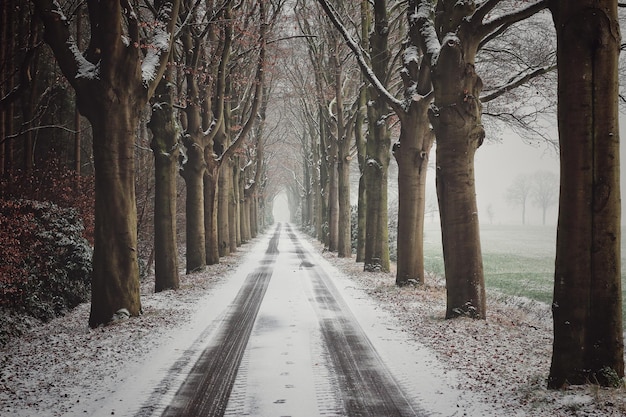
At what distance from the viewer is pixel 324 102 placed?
25.6m

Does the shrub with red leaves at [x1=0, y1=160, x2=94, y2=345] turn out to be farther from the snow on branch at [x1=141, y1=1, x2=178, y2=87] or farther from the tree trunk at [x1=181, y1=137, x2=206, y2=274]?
the snow on branch at [x1=141, y1=1, x2=178, y2=87]

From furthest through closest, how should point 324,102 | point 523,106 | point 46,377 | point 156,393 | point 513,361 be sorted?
point 324,102, point 523,106, point 513,361, point 46,377, point 156,393

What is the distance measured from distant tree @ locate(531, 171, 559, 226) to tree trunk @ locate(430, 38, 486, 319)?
105291 mm

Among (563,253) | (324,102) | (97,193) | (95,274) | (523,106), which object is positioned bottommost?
(95,274)

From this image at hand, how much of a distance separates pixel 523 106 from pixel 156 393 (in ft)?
41.6

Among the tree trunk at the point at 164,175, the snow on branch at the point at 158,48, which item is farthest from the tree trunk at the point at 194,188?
the snow on branch at the point at 158,48

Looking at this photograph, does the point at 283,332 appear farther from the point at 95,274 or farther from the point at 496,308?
the point at 496,308

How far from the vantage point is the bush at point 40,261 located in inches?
374

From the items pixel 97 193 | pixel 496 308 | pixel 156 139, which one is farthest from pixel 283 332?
pixel 156 139

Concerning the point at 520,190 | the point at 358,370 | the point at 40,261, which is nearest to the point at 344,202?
the point at 40,261

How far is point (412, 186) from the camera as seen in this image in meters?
13.4

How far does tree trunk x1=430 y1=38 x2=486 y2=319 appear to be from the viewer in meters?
9.23

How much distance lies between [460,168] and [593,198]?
13.8 ft

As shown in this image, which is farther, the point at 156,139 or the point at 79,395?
the point at 156,139
